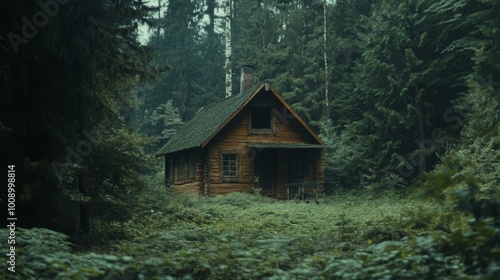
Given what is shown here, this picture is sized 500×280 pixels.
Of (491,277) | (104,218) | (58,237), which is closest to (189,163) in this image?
(104,218)

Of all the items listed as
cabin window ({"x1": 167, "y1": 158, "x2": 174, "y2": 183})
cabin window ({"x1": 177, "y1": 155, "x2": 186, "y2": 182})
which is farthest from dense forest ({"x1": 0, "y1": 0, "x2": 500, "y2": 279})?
cabin window ({"x1": 177, "y1": 155, "x2": 186, "y2": 182})

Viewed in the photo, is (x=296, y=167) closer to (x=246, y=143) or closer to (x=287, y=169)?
(x=287, y=169)

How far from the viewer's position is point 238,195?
81.3 ft

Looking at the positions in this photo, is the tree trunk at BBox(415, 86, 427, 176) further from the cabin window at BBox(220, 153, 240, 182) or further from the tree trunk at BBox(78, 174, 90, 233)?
the tree trunk at BBox(78, 174, 90, 233)

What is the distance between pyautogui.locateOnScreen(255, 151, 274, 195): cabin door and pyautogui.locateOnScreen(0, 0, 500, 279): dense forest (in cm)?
360

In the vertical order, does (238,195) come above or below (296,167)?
below

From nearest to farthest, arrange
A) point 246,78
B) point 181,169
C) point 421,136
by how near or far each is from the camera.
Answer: point 421,136
point 181,169
point 246,78

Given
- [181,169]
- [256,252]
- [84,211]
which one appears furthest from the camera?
[181,169]

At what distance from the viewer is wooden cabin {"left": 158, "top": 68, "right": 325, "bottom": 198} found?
92.4ft

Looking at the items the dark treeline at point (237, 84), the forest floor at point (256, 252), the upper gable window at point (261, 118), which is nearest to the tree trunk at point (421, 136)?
the dark treeline at point (237, 84)

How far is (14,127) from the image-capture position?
10242 mm

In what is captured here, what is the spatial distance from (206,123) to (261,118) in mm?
3296

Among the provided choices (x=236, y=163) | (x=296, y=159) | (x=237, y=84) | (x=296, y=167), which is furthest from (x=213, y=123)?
(x=237, y=84)

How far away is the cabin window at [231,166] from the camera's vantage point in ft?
93.6
